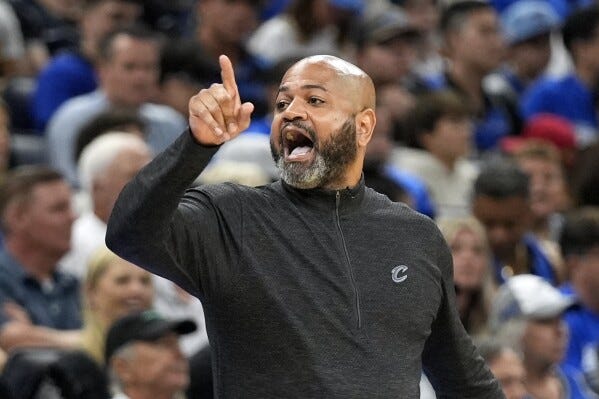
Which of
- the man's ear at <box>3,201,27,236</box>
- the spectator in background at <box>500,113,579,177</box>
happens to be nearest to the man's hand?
the man's ear at <box>3,201,27,236</box>

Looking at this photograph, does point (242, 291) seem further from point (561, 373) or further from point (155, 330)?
point (561, 373)

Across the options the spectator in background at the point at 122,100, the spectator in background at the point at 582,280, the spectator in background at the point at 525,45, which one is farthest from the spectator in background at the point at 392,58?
the spectator in background at the point at 582,280

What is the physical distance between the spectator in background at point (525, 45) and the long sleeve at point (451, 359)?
240 inches

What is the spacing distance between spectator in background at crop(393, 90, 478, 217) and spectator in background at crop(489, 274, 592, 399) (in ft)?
4.81

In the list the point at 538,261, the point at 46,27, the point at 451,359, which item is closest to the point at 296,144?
the point at 451,359

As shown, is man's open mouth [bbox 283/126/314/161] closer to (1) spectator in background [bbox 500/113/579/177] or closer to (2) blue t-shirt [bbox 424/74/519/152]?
(1) spectator in background [bbox 500/113/579/177]

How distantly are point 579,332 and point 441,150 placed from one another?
1535mm

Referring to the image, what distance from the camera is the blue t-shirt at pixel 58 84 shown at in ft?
24.6

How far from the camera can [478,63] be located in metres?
8.94

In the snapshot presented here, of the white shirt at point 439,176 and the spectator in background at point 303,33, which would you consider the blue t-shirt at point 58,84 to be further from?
the white shirt at point 439,176

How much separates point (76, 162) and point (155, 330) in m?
2.13

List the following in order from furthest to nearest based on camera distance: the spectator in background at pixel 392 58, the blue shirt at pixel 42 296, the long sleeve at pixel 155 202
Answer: the spectator in background at pixel 392 58 < the blue shirt at pixel 42 296 < the long sleeve at pixel 155 202

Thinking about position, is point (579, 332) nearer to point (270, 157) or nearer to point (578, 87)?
point (270, 157)

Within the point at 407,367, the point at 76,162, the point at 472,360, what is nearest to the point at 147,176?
the point at 407,367
